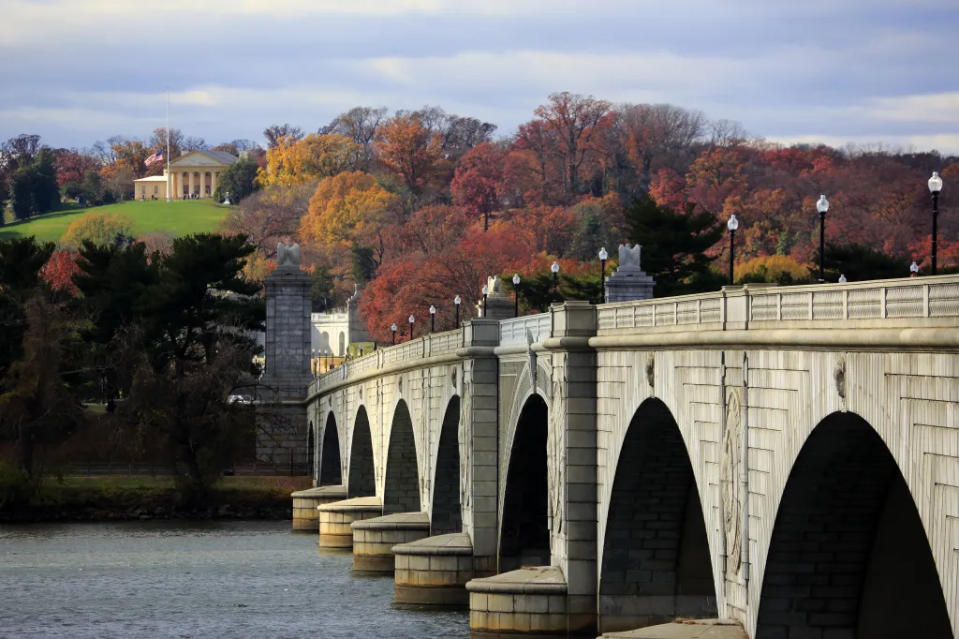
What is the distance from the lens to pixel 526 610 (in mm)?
37094

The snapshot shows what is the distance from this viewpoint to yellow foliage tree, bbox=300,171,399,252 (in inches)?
6821

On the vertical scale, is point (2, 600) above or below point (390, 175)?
below

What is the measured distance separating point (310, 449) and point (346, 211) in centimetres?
8528

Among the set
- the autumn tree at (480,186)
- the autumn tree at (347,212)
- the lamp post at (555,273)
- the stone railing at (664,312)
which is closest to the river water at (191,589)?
the stone railing at (664,312)

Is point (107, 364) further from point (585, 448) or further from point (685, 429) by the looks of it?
point (685, 429)

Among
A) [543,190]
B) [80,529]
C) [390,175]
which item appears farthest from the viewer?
[390,175]

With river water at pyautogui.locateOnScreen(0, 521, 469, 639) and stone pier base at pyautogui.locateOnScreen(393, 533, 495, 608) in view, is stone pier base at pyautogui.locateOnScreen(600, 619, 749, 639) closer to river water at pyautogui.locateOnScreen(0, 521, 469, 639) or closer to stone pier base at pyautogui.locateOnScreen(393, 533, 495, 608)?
river water at pyautogui.locateOnScreen(0, 521, 469, 639)

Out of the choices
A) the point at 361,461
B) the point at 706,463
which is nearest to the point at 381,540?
the point at 361,461

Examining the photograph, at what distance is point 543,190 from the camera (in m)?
175

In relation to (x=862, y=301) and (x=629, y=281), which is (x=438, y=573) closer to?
(x=862, y=301)

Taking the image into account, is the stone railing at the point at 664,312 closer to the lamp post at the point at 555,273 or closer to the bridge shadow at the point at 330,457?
the lamp post at the point at 555,273

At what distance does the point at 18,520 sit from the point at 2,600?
27.3m

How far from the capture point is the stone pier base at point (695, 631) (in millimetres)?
26922

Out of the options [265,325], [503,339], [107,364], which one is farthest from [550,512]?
[265,325]
